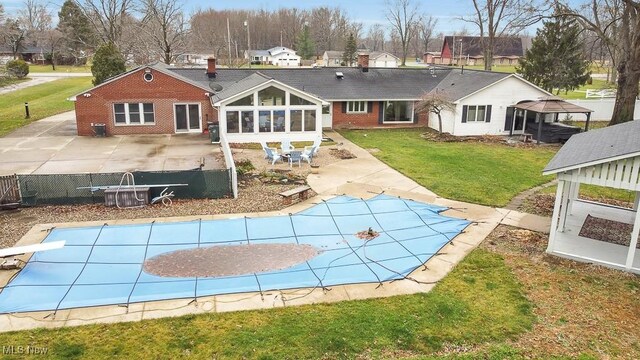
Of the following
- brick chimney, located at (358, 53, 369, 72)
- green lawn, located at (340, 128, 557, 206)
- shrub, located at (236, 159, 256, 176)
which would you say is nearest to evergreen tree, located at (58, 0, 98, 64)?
brick chimney, located at (358, 53, 369, 72)

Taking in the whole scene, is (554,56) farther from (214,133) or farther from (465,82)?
(214,133)

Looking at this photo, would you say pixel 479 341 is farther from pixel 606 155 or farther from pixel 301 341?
pixel 606 155

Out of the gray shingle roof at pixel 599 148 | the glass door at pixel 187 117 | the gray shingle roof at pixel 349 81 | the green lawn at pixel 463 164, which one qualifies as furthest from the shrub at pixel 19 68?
the gray shingle roof at pixel 599 148

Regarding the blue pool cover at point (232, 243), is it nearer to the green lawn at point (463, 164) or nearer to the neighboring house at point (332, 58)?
the green lawn at point (463, 164)

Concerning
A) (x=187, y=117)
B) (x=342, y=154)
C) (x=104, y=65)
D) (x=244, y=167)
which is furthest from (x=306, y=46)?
(x=244, y=167)

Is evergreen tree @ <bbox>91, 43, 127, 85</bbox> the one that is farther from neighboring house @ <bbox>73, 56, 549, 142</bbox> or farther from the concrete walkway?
the concrete walkway

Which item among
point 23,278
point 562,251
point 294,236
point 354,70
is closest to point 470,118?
point 354,70
